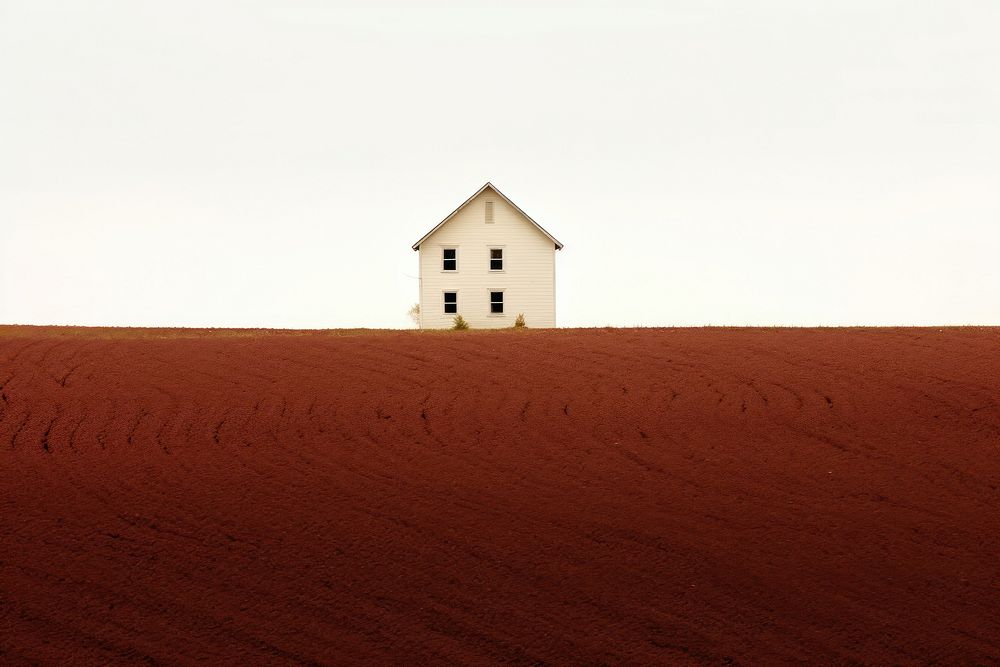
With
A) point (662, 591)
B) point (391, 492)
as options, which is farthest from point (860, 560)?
point (391, 492)

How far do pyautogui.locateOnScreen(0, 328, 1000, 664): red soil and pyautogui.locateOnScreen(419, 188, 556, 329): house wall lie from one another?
18150 millimetres

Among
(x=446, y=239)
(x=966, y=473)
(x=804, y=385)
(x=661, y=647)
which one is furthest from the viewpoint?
(x=446, y=239)

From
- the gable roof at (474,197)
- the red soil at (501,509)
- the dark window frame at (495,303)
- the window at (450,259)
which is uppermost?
the gable roof at (474,197)

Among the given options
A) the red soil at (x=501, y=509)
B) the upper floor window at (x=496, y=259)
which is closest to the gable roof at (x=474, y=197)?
the upper floor window at (x=496, y=259)

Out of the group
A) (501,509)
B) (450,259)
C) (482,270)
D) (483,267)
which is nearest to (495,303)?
(482,270)

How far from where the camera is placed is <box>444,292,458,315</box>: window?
119 feet

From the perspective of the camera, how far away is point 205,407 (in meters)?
14.4

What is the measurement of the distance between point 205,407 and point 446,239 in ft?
73.5

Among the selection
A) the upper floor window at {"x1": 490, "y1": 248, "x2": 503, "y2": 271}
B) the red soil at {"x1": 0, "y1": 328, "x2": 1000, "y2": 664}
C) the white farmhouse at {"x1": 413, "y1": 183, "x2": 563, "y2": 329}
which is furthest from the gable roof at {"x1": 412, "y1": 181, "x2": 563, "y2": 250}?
the red soil at {"x1": 0, "y1": 328, "x2": 1000, "y2": 664}

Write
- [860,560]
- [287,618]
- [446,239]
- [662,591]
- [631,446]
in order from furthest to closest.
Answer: [446,239], [631,446], [860,560], [662,591], [287,618]

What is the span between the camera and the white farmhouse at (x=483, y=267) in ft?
118

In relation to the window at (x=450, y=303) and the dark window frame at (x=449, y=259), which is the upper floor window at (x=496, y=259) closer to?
the dark window frame at (x=449, y=259)

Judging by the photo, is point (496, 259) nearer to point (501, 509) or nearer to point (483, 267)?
point (483, 267)

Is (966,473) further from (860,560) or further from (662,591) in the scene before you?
(662,591)
